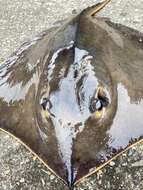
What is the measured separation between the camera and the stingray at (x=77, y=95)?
88.7 inches

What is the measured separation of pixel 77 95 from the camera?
2.39 metres

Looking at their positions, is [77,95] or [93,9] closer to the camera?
[77,95]

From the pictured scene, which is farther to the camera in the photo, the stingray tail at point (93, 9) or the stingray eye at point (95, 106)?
the stingray tail at point (93, 9)

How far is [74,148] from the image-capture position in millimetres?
2199

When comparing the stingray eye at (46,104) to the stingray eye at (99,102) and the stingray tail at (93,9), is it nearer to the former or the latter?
the stingray eye at (99,102)

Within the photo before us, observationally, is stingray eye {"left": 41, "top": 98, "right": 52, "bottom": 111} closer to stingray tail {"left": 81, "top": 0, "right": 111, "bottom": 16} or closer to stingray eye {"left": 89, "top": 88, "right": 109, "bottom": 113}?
stingray eye {"left": 89, "top": 88, "right": 109, "bottom": 113}

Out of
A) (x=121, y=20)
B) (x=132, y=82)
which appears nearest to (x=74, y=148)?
(x=132, y=82)

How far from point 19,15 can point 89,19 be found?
1490 mm

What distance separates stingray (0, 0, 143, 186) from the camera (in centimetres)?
225

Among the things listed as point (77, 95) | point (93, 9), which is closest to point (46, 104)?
point (77, 95)

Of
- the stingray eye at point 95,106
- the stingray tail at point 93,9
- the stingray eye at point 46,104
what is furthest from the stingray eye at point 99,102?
the stingray tail at point 93,9

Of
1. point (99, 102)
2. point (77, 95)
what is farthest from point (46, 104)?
point (99, 102)

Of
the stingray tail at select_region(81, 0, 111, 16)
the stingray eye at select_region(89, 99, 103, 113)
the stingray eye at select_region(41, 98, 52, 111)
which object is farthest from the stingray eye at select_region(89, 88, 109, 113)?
the stingray tail at select_region(81, 0, 111, 16)

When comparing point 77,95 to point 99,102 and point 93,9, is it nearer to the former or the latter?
point 99,102
